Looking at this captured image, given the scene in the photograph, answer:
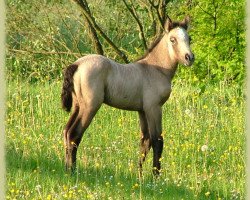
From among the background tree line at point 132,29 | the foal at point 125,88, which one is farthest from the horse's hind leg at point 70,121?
the background tree line at point 132,29

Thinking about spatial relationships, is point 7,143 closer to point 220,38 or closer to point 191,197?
point 191,197

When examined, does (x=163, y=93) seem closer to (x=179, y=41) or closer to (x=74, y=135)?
(x=179, y=41)

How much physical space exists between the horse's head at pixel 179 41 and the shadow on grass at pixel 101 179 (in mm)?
1312

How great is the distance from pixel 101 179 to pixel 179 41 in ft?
5.76

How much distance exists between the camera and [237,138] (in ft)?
31.0

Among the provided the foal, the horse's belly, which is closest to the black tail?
the foal

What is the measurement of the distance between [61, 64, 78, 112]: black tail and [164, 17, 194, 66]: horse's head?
1.11 meters

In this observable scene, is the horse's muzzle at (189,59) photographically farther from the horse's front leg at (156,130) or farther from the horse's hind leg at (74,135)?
the horse's hind leg at (74,135)

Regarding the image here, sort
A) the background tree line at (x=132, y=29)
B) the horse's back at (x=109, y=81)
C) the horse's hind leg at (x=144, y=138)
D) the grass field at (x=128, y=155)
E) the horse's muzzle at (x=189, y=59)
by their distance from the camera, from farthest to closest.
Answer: the background tree line at (x=132, y=29), the horse's hind leg at (x=144, y=138), the horse's muzzle at (x=189, y=59), the horse's back at (x=109, y=81), the grass field at (x=128, y=155)

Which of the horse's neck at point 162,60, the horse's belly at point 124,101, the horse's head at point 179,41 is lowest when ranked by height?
the horse's belly at point 124,101

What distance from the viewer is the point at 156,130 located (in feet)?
25.7

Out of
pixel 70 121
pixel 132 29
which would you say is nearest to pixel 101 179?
pixel 70 121

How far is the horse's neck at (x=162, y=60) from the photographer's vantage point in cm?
806

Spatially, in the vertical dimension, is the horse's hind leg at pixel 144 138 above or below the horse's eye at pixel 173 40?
below
